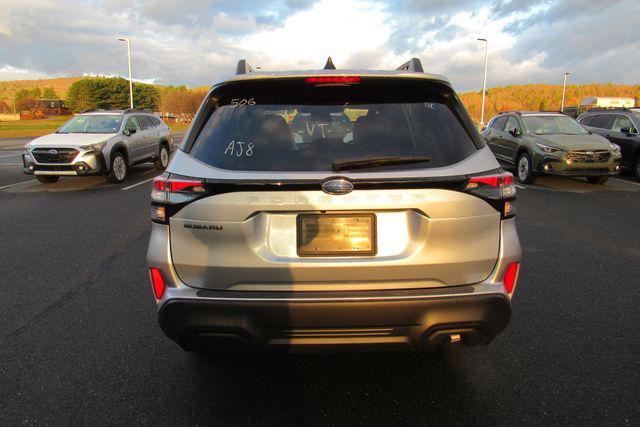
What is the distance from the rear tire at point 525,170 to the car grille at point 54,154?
1062 cm

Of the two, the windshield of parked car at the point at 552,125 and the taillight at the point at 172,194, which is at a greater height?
the windshield of parked car at the point at 552,125

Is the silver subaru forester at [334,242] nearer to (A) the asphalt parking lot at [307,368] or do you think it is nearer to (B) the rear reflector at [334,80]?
(B) the rear reflector at [334,80]

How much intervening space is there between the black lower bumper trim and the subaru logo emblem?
523 millimetres

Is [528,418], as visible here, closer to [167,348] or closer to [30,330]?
[167,348]

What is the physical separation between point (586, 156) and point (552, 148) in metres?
0.72

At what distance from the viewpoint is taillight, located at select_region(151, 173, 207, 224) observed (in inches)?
93.0

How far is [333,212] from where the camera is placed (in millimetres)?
2293

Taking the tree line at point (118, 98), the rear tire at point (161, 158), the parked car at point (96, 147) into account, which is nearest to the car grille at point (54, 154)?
the parked car at point (96, 147)

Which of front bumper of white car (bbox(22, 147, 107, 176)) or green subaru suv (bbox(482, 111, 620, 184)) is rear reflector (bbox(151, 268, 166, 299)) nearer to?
front bumper of white car (bbox(22, 147, 107, 176))

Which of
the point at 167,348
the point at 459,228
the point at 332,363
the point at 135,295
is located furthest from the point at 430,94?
the point at 135,295

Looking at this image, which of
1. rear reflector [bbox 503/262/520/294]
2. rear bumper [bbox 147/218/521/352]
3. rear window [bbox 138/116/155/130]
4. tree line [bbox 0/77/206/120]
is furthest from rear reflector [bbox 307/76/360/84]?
tree line [bbox 0/77/206/120]

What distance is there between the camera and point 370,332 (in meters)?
2.35

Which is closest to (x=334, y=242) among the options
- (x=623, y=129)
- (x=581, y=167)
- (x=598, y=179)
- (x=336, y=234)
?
(x=336, y=234)

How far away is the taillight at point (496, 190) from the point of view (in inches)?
93.5
